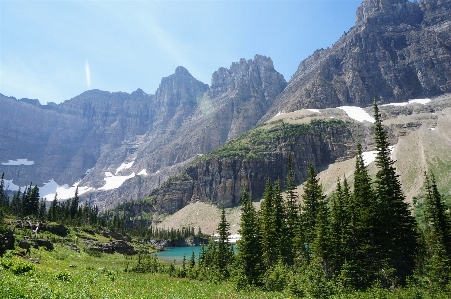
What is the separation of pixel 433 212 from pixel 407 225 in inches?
171

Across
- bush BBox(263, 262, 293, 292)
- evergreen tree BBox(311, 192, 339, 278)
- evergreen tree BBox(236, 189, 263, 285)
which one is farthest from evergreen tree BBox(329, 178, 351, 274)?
evergreen tree BBox(236, 189, 263, 285)

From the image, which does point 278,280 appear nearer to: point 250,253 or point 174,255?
point 250,253

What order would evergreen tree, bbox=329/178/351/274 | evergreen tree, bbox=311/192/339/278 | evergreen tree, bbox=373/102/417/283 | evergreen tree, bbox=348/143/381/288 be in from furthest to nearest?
1. evergreen tree, bbox=311/192/339/278
2. evergreen tree, bbox=329/178/351/274
3. evergreen tree, bbox=373/102/417/283
4. evergreen tree, bbox=348/143/381/288

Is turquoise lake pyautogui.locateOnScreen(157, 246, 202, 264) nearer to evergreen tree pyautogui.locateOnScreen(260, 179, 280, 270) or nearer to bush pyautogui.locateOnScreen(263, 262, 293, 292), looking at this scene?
evergreen tree pyautogui.locateOnScreen(260, 179, 280, 270)

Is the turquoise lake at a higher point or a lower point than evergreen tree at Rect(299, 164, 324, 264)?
lower

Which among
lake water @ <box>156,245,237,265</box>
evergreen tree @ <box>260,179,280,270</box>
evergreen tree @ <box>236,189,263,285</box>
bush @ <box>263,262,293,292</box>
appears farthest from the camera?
lake water @ <box>156,245,237,265</box>

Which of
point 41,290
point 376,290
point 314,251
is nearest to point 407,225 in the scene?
point 314,251

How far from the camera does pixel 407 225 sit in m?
37.2

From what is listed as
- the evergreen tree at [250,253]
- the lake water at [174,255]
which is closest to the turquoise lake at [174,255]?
the lake water at [174,255]

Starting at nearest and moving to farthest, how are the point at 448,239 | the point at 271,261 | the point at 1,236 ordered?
the point at 1,236 → the point at 448,239 → the point at 271,261

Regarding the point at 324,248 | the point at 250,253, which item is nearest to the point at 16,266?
the point at 250,253

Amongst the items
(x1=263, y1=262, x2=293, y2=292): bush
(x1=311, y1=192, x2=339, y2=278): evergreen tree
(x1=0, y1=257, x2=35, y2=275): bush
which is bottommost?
(x1=263, y1=262, x2=293, y2=292): bush

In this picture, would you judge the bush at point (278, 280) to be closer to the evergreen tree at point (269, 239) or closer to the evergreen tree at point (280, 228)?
the evergreen tree at point (280, 228)

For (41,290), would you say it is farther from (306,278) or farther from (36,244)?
(36,244)
